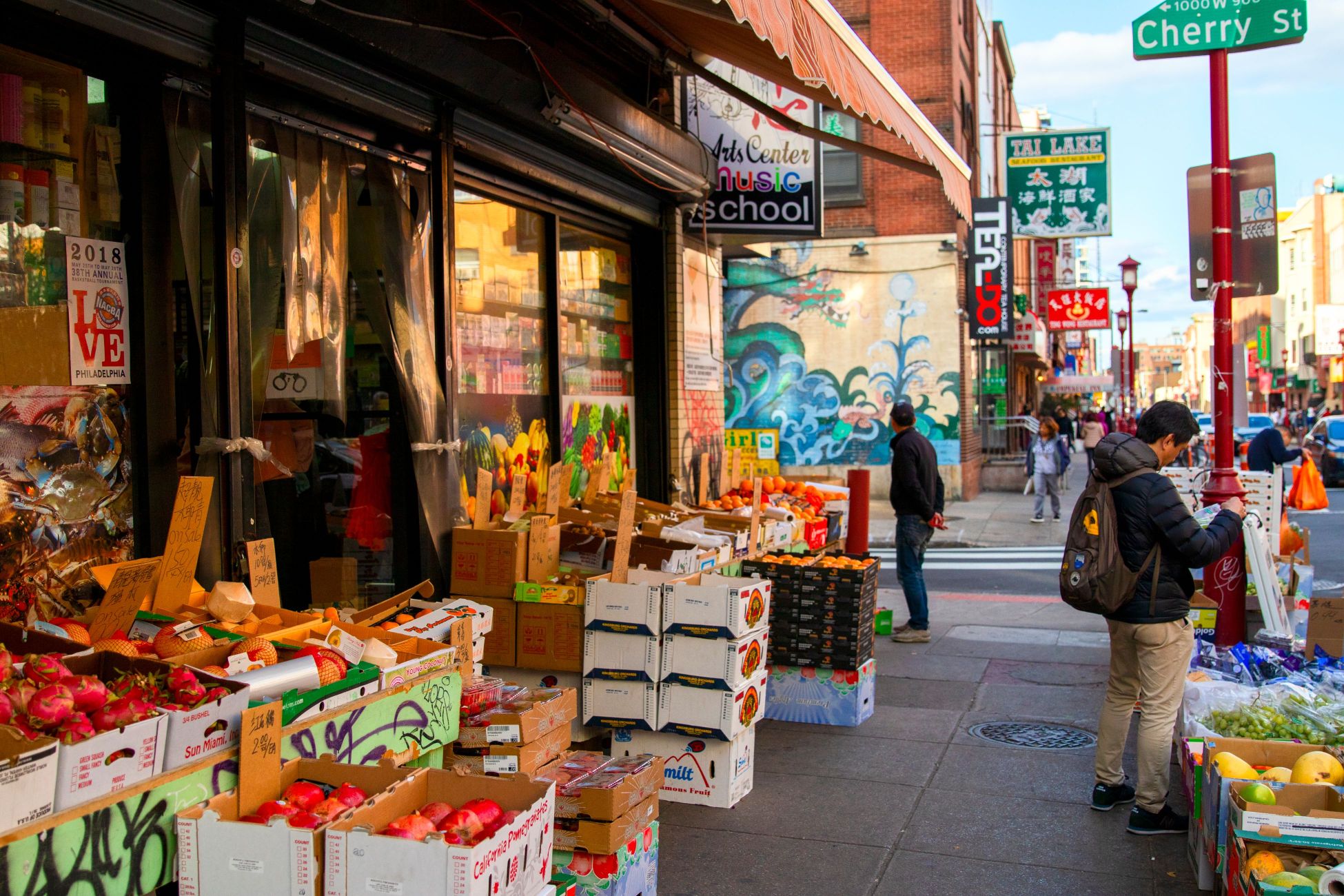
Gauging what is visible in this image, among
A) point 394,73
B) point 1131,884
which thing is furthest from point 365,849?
point 394,73

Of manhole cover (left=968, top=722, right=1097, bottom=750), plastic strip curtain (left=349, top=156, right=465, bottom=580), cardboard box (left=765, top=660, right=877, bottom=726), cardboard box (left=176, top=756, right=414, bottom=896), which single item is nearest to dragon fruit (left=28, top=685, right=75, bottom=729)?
cardboard box (left=176, top=756, right=414, bottom=896)

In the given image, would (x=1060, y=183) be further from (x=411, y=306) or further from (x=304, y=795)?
(x=304, y=795)

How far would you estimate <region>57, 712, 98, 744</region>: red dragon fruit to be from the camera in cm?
281

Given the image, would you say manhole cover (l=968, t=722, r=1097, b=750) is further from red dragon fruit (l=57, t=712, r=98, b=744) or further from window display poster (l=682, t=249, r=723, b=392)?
red dragon fruit (l=57, t=712, r=98, b=744)

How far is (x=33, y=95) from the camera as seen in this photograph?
4344 millimetres

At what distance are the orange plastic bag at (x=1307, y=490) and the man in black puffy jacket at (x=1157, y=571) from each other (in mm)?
9923

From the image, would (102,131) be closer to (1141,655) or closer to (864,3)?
(1141,655)

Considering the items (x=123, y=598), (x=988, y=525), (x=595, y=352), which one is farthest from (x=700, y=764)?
(x=988, y=525)

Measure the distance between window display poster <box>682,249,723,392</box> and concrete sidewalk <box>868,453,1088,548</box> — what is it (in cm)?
513

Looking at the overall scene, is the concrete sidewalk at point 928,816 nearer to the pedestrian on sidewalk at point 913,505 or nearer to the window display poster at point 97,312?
the pedestrian on sidewalk at point 913,505

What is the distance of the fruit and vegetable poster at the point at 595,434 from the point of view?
8547mm

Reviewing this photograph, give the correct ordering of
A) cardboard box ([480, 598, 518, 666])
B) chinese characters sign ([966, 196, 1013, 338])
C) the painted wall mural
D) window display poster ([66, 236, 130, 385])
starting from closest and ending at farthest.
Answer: window display poster ([66, 236, 130, 385])
cardboard box ([480, 598, 518, 666])
the painted wall mural
chinese characters sign ([966, 196, 1013, 338])

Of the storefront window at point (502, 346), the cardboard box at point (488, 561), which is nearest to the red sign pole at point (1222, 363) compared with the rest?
the cardboard box at point (488, 561)

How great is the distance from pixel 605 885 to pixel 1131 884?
2.25m
